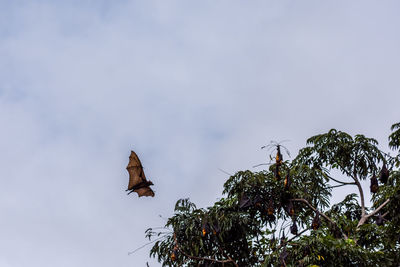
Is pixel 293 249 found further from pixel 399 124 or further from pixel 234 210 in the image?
→ pixel 399 124

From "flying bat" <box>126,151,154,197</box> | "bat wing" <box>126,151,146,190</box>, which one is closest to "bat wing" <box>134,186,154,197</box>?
"flying bat" <box>126,151,154,197</box>

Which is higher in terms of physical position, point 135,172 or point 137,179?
point 135,172

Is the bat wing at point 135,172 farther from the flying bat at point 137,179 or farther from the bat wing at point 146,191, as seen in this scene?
the bat wing at point 146,191

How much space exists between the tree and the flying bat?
5.49 ft

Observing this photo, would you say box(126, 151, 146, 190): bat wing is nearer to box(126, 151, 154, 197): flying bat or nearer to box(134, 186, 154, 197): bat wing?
box(126, 151, 154, 197): flying bat

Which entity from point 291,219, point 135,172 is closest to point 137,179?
point 135,172

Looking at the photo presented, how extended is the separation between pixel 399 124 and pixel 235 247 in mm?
4702

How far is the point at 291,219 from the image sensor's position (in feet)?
38.4

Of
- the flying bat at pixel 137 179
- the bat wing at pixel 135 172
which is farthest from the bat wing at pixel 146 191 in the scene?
the bat wing at pixel 135 172

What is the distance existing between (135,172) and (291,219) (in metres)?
3.88

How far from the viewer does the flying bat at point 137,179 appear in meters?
12.9

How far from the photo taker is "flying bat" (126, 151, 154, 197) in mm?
12930

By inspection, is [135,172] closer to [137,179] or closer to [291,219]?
[137,179]

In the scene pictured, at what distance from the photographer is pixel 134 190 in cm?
1309
